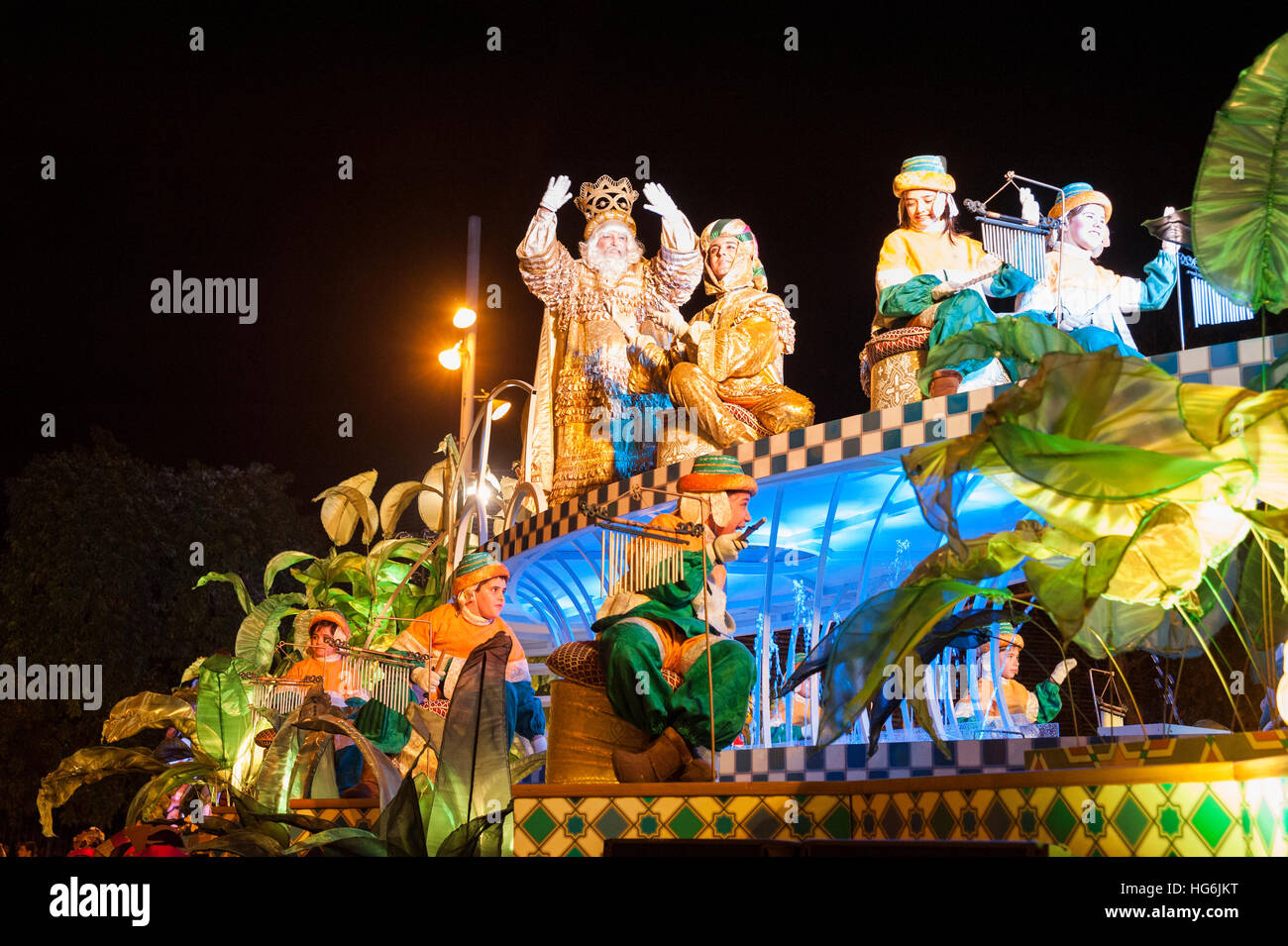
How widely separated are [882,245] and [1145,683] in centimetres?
742

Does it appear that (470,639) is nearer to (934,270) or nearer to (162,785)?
(162,785)

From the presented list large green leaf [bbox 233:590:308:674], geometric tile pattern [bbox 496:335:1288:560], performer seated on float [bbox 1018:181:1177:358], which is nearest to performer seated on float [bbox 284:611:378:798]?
large green leaf [bbox 233:590:308:674]

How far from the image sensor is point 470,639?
7352 millimetres

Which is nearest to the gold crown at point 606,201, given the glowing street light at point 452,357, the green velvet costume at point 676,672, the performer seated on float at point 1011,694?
the glowing street light at point 452,357

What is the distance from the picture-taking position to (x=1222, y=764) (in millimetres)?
3053

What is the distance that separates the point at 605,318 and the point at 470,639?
15.4 ft

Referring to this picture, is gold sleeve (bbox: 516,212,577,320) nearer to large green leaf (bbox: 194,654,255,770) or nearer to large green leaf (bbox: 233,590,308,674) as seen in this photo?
large green leaf (bbox: 233,590,308,674)

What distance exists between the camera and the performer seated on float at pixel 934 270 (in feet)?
27.9

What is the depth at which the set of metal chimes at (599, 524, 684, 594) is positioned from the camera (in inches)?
216

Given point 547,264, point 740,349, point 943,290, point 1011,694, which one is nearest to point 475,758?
point 943,290

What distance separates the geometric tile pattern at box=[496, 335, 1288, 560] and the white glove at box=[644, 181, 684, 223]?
3.02m

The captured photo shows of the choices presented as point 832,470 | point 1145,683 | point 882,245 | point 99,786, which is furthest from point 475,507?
point 99,786

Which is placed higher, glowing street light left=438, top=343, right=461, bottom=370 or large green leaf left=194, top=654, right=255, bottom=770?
glowing street light left=438, top=343, right=461, bottom=370
